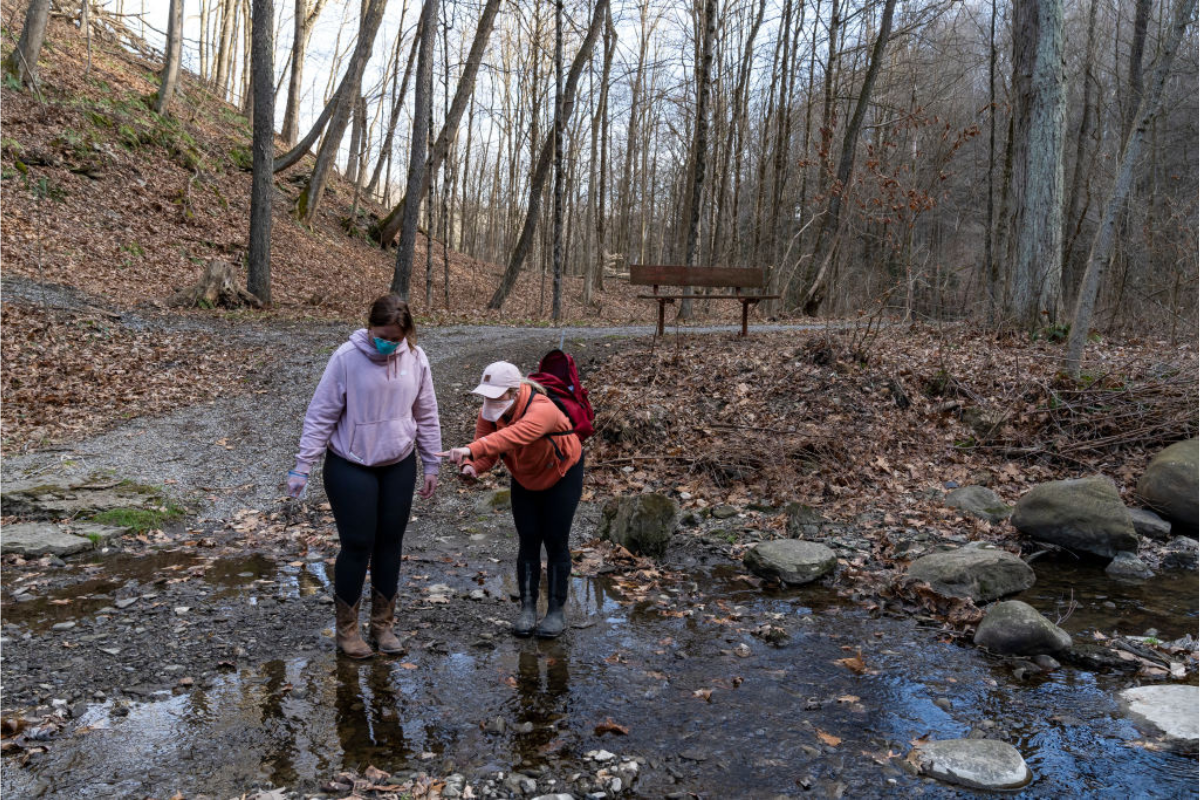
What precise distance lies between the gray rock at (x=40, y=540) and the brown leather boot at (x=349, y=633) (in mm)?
3343

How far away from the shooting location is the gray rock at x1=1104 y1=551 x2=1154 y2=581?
673cm

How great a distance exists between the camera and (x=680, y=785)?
3.62 m

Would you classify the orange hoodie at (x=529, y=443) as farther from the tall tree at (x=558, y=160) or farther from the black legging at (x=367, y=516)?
the tall tree at (x=558, y=160)

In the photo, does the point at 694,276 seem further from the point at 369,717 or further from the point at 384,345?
the point at 369,717

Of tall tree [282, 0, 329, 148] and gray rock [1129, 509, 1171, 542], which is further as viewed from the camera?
tall tree [282, 0, 329, 148]

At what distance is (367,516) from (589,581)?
96.1 inches

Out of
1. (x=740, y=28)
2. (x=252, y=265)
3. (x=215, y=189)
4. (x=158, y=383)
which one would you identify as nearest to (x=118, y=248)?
(x=252, y=265)

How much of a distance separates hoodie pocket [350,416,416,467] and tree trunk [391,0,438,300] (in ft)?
43.4

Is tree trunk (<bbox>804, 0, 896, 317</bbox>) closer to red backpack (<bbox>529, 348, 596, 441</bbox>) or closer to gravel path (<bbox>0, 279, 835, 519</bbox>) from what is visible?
gravel path (<bbox>0, 279, 835, 519</bbox>)

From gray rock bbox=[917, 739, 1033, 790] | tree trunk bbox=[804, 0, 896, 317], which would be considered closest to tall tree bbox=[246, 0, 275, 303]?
tree trunk bbox=[804, 0, 896, 317]

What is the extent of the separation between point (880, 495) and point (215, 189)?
66.6ft

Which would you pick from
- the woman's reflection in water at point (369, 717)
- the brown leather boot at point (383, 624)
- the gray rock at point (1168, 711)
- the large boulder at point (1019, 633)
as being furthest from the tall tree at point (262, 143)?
the gray rock at point (1168, 711)

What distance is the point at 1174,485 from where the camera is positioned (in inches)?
312

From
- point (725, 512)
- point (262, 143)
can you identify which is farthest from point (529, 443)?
point (262, 143)
